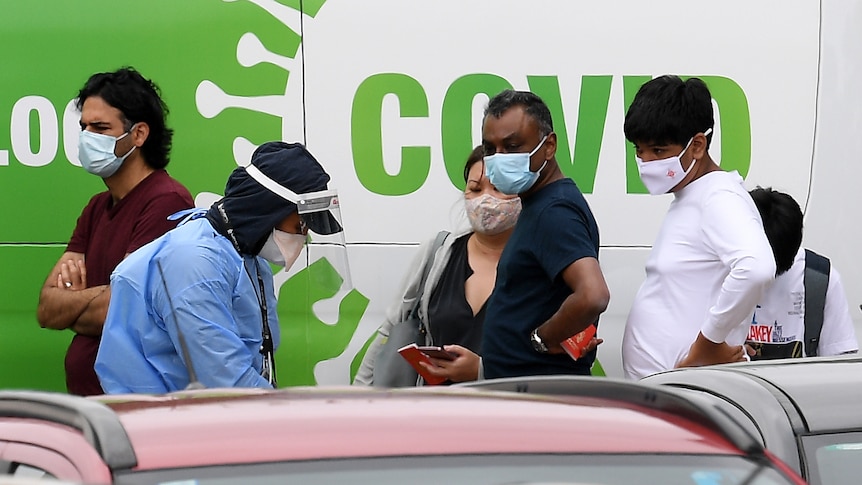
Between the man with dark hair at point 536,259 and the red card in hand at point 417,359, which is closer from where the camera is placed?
the man with dark hair at point 536,259

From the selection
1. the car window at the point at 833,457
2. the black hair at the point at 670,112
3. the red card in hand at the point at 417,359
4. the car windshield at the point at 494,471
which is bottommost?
the red card in hand at the point at 417,359

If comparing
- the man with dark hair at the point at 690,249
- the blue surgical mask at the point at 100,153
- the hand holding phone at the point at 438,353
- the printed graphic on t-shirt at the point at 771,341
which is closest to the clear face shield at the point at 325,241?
the hand holding phone at the point at 438,353

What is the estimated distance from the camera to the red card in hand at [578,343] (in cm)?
349

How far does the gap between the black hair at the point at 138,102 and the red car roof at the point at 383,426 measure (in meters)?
2.16

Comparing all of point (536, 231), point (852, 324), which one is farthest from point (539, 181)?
point (852, 324)

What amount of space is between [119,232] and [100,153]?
30cm

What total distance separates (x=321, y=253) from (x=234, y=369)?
92 cm

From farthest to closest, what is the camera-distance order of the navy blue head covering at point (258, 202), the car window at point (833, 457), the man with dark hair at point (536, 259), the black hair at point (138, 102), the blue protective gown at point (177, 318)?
the black hair at point (138, 102) < the man with dark hair at point (536, 259) < the navy blue head covering at point (258, 202) < the blue protective gown at point (177, 318) < the car window at point (833, 457)

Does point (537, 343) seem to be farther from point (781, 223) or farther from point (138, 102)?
point (138, 102)

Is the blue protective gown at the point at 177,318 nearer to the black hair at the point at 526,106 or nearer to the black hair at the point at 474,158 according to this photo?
the black hair at the point at 526,106

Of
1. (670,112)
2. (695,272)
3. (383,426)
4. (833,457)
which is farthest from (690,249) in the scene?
(383,426)

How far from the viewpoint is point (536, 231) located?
356cm

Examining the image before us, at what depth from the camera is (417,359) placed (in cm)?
385

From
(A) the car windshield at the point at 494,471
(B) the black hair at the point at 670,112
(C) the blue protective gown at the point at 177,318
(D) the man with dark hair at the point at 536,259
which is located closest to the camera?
(A) the car windshield at the point at 494,471
